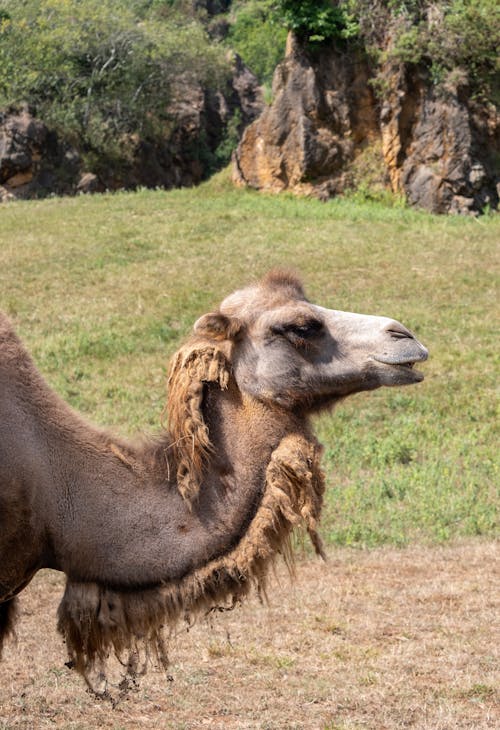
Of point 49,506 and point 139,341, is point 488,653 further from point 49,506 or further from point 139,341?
point 139,341

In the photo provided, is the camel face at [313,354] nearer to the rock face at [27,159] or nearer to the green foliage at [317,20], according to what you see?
the green foliage at [317,20]

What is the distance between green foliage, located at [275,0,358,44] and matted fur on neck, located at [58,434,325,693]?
2176cm

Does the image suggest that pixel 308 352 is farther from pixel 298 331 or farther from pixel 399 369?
pixel 399 369

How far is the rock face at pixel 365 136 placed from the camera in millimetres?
22234

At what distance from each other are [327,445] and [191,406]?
6929mm

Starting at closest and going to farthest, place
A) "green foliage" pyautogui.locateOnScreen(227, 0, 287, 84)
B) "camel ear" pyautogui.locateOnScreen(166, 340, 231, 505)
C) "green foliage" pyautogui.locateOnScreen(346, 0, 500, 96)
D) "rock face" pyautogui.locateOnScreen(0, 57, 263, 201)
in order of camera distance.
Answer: "camel ear" pyautogui.locateOnScreen(166, 340, 231, 505)
"green foliage" pyautogui.locateOnScreen(346, 0, 500, 96)
"rock face" pyautogui.locateOnScreen(0, 57, 263, 201)
"green foliage" pyautogui.locateOnScreen(227, 0, 287, 84)

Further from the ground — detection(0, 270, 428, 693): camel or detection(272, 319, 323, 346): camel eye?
detection(272, 319, 323, 346): camel eye

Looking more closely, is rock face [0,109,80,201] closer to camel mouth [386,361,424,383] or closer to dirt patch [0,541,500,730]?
dirt patch [0,541,500,730]

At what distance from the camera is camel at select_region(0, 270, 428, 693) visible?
3.41m

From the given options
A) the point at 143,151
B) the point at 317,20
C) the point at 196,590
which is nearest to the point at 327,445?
the point at 196,590

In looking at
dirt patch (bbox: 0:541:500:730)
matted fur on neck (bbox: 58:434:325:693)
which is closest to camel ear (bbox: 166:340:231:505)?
matted fur on neck (bbox: 58:434:325:693)

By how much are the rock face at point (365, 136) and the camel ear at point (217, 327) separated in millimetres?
19169

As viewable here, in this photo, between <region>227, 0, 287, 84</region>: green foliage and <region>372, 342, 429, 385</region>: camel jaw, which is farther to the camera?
<region>227, 0, 287, 84</region>: green foliage

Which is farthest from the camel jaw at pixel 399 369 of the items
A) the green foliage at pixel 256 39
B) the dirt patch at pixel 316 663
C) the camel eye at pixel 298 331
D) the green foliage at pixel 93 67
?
the green foliage at pixel 256 39
